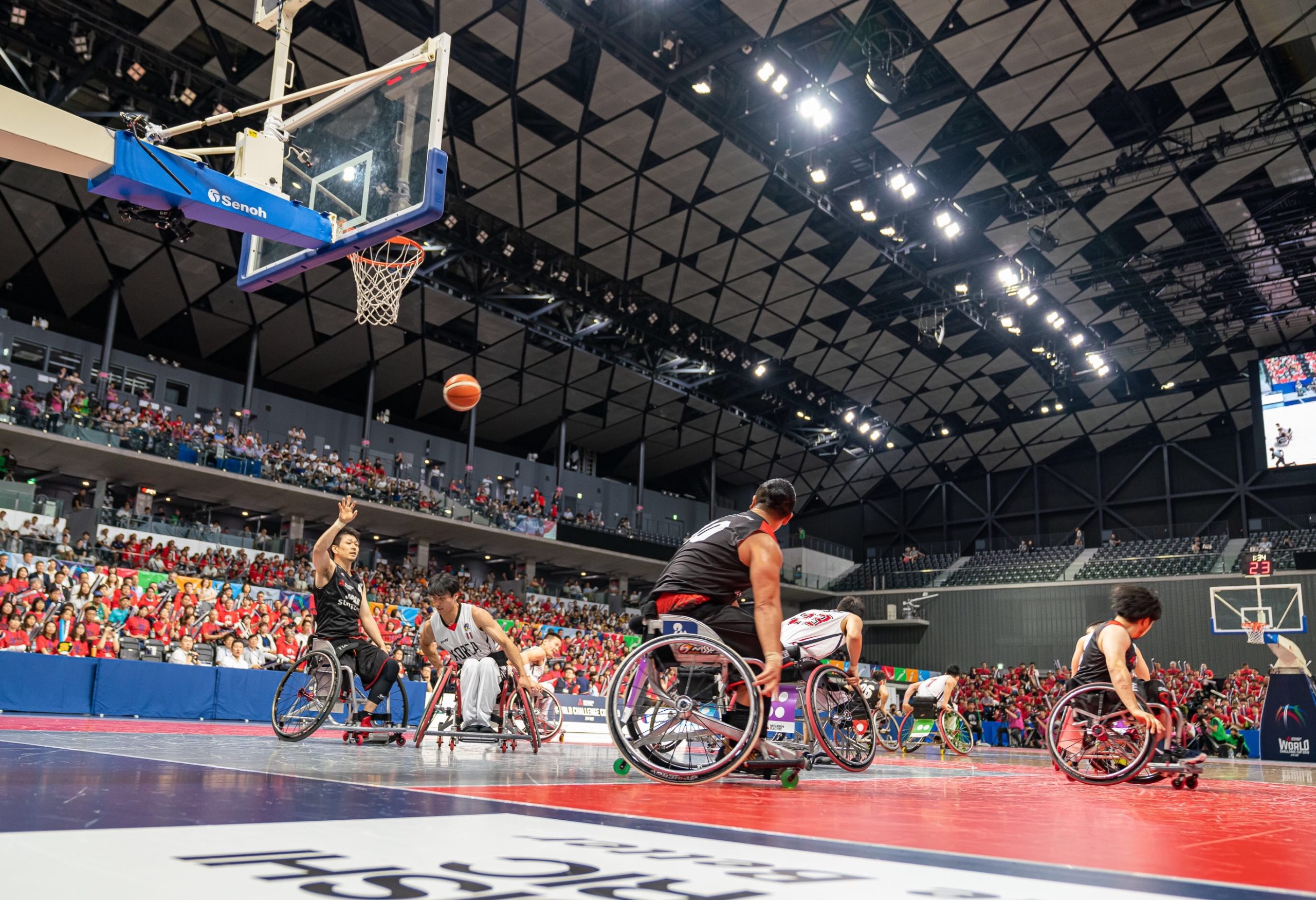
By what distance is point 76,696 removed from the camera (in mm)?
11539

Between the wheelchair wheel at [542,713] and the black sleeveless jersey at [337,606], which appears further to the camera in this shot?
the wheelchair wheel at [542,713]

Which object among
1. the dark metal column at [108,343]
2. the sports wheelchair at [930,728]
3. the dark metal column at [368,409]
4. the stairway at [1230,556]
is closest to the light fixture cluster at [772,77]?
the sports wheelchair at [930,728]

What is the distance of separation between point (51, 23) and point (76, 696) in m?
12.5

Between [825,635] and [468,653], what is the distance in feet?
9.77

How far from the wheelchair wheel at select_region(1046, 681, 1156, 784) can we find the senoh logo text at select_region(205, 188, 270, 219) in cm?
726

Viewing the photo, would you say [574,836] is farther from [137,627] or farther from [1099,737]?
[137,627]

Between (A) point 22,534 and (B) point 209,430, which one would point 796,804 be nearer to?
(A) point 22,534

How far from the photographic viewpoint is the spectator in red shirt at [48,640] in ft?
41.3

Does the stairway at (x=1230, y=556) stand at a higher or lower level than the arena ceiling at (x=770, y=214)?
lower

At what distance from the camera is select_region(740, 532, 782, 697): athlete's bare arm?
4.16 m

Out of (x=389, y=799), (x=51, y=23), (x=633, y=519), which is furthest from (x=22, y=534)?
(x=633, y=519)

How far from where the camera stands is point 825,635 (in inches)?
274

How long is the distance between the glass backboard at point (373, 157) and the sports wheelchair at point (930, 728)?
9.58m

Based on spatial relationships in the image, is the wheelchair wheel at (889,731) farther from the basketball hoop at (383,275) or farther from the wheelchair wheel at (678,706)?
the basketball hoop at (383,275)
